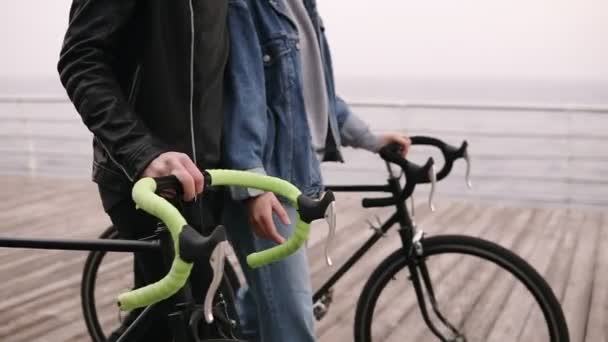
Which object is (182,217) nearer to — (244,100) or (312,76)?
(244,100)

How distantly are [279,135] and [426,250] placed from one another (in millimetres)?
593

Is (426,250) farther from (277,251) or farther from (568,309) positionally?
(568,309)

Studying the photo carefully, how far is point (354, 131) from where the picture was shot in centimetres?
171

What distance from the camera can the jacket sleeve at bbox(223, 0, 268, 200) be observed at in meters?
1.20

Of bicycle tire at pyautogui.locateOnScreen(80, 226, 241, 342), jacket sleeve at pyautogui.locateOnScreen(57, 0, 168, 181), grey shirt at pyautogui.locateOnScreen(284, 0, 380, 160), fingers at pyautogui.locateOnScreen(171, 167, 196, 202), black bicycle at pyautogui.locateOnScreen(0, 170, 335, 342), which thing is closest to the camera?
black bicycle at pyautogui.locateOnScreen(0, 170, 335, 342)

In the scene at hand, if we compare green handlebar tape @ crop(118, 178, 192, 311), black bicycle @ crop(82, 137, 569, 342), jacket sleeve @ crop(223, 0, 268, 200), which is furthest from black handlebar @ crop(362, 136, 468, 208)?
green handlebar tape @ crop(118, 178, 192, 311)

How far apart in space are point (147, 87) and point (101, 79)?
3.7 inches

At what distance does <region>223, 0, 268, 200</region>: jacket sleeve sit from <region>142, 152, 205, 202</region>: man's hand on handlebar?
23cm

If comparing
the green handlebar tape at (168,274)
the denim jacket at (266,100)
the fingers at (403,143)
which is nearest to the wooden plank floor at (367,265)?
the fingers at (403,143)

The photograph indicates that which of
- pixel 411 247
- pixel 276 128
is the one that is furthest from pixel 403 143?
pixel 276 128

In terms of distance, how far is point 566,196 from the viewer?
15.9ft

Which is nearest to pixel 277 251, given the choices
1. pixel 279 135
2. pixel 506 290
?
pixel 279 135

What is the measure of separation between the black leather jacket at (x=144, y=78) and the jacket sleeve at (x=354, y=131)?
563 millimetres

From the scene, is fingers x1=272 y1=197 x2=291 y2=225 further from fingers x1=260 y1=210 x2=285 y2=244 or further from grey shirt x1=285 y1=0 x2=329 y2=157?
grey shirt x1=285 y1=0 x2=329 y2=157
